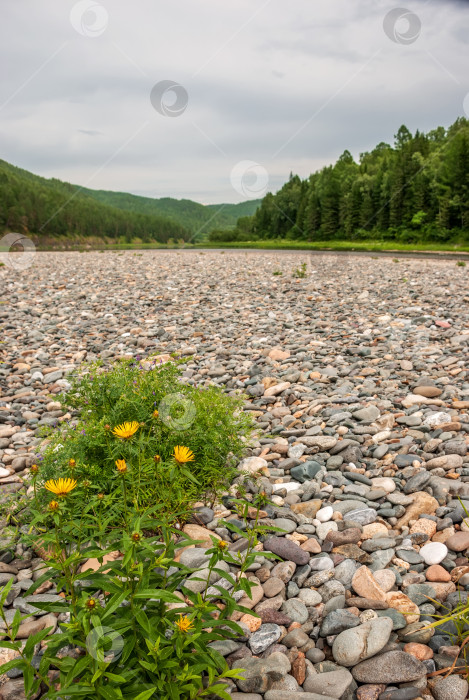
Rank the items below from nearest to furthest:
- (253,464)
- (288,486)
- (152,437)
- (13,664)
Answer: (13,664) < (152,437) < (288,486) < (253,464)

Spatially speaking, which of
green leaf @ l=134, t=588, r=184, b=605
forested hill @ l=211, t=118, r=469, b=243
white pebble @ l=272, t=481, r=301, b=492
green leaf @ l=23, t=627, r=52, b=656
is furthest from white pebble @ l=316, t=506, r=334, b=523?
forested hill @ l=211, t=118, r=469, b=243

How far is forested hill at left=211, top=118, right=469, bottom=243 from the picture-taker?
139 feet

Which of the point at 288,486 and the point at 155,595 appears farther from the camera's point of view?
the point at 288,486

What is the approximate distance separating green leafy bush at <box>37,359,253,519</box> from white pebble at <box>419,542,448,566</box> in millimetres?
1459

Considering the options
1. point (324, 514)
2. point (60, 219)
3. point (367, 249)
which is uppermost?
point (60, 219)

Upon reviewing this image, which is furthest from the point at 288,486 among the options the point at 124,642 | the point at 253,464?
the point at 124,642

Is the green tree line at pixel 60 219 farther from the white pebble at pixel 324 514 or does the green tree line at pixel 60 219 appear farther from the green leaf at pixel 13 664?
the green leaf at pixel 13 664

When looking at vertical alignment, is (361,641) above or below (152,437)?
below

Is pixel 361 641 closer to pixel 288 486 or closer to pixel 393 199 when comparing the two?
pixel 288 486

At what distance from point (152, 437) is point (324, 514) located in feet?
4.57

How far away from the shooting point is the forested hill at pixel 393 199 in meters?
42.2

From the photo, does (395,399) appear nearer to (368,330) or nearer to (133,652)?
(368,330)

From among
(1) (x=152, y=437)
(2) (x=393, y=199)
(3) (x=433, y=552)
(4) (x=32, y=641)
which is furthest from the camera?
(2) (x=393, y=199)

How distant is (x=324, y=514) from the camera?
3.38 m
